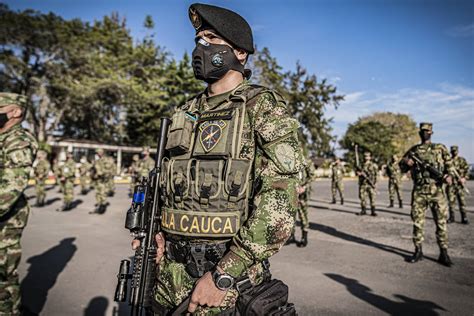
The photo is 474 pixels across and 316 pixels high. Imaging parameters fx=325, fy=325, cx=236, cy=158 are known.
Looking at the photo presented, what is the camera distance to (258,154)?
5.39ft

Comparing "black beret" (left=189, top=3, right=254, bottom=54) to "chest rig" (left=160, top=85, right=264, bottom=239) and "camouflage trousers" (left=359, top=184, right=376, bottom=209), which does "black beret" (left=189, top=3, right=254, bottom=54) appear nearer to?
"chest rig" (left=160, top=85, right=264, bottom=239)

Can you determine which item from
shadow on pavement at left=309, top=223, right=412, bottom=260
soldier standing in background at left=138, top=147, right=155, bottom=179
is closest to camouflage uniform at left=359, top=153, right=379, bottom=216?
shadow on pavement at left=309, top=223, right=412, bottom=260

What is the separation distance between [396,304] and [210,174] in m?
3.05

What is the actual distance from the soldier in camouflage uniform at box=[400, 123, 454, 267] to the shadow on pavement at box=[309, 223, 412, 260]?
1.36ft

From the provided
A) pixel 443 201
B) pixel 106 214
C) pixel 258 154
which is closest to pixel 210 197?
pixel 258 154

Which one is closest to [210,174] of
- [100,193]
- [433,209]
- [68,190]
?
[433,209]

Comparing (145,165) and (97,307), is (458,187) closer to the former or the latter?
(97,307)

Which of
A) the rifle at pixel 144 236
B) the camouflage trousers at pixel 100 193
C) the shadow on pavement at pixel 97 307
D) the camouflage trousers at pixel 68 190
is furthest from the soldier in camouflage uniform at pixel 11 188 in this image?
the camouflage trousers at pixel 68 190

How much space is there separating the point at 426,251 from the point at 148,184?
18.2ft

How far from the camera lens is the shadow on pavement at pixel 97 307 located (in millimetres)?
3299

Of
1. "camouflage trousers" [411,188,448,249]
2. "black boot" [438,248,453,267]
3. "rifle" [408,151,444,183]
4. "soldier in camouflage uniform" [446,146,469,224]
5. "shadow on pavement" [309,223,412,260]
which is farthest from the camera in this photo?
"soldier in camouflage uniform" [446,146,469,224]

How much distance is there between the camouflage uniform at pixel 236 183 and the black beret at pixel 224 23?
0.25 m

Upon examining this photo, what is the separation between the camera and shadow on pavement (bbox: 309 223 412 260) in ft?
18.2

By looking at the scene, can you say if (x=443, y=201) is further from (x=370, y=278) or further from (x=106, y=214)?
(x=106, y=214)
